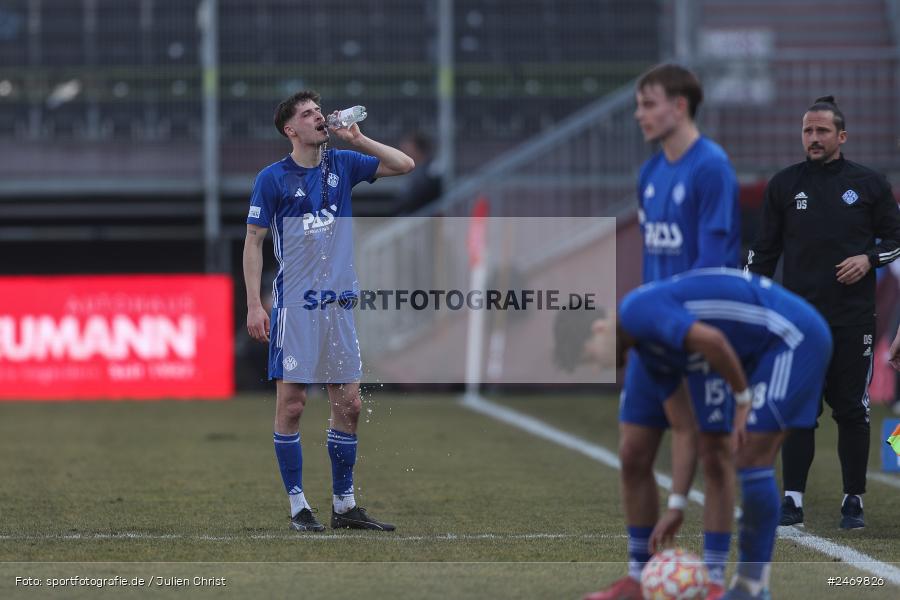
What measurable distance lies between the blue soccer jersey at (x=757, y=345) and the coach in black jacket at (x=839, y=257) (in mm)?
2209

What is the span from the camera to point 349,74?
21.6 meters

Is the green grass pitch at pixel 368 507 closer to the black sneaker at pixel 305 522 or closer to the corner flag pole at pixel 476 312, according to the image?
the black sneaker at pixel 305 522

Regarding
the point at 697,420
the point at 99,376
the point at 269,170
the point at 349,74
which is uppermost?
the point at 349,74

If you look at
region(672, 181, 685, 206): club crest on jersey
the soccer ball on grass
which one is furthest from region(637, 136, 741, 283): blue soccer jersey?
the soccer ball on grass

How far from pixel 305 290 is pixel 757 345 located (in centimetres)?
256

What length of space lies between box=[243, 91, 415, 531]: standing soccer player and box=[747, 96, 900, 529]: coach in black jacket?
1858 millimetres

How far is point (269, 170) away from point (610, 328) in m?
2.54

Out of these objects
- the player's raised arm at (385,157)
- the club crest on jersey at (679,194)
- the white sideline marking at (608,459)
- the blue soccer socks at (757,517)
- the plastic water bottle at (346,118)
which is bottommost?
the white sideline marking at (608,459)

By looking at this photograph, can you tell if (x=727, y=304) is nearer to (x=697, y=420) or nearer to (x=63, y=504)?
(x=697, y=420)

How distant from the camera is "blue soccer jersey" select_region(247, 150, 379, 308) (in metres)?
6.66

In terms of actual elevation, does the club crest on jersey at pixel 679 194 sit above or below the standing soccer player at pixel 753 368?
above

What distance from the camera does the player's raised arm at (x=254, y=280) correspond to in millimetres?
6602

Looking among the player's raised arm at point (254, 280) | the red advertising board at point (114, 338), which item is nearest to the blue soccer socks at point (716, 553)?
the player's raised arm at point (254, 280)

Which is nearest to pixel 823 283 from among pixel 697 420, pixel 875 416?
pixel 697 420
